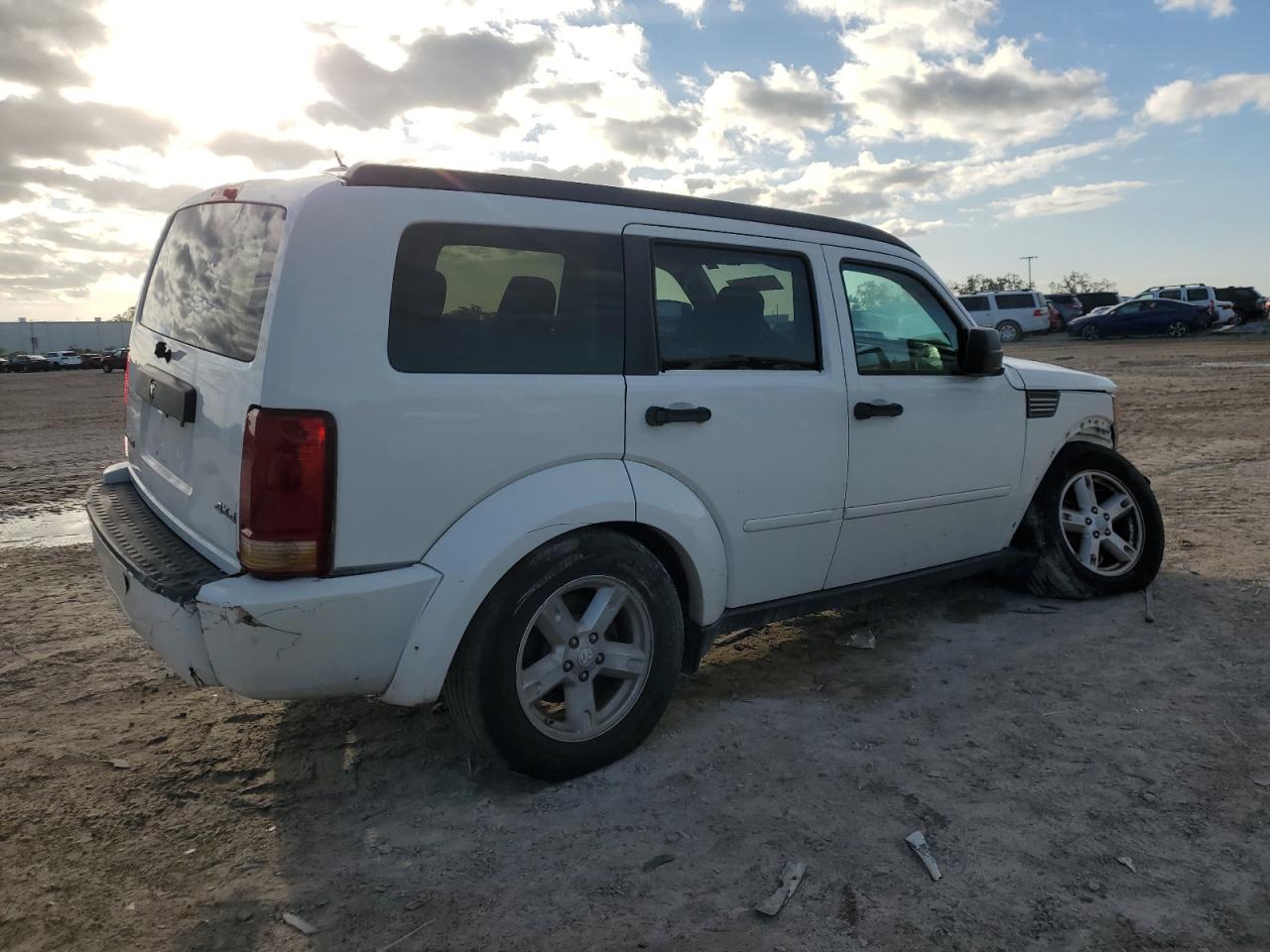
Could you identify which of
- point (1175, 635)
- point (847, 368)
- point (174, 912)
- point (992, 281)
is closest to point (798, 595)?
point (847, 368)

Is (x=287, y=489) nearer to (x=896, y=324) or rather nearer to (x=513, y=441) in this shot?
(x=513, y=441)

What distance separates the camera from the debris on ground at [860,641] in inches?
173

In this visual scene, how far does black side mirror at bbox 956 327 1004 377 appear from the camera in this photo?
4.16m

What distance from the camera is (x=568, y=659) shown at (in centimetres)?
311

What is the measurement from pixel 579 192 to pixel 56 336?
98.4m

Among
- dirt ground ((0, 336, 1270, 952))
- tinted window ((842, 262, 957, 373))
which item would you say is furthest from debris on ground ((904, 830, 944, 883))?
tinted window ((842, 262, 957, 373))

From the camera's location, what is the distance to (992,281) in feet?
255

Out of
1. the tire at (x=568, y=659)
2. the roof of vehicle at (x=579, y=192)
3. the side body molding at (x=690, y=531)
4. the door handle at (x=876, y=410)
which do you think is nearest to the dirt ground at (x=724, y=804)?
the tire at (x=568, y=659)

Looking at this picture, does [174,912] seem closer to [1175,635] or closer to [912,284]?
[912,284]

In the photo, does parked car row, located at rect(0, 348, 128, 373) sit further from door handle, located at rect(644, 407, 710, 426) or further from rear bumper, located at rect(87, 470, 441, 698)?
door handle, located at rect(644, 407, 710, 426)

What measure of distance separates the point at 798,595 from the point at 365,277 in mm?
2129

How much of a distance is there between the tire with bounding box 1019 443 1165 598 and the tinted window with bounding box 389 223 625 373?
2805 millimetres

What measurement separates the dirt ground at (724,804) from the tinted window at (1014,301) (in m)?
32.5

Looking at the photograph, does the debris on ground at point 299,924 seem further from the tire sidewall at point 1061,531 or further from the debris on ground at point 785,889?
the tire sidewall at point 1061,531
